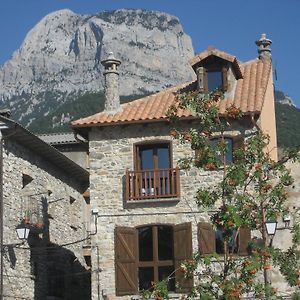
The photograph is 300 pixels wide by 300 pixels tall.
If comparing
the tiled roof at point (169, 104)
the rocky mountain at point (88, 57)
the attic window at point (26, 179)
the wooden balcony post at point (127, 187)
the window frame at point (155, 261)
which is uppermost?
the rocky mountain at point (88, 57)

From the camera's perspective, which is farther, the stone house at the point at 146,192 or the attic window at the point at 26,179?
the attic window at the point at 26,179

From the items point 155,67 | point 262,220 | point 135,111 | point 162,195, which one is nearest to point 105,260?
point 162,195

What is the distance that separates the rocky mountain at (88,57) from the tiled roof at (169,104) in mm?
75869

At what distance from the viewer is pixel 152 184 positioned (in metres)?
25.1

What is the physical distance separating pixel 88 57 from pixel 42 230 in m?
110

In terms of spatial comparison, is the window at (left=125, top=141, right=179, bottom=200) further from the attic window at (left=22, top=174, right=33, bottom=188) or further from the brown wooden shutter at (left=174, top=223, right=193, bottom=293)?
the attic window at (left=22, top=174, right=33, bottom=188)

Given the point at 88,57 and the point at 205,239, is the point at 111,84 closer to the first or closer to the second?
the point at 205,239

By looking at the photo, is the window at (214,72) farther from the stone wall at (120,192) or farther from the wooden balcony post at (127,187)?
the wooden balcony post at (127,187)

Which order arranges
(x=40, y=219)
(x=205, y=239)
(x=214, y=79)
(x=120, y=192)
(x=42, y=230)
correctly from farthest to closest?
(x=40, y=219), (x=42, y=230), (x=214, y=79), (x=120, y=192), (x=205, y=239)

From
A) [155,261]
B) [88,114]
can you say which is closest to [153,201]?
[155,261]

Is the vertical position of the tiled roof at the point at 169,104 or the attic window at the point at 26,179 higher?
the tiled roof at the point at 169,104

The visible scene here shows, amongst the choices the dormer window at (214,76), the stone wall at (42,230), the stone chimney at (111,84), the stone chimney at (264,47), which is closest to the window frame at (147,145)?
the stone chimney at (111,84)

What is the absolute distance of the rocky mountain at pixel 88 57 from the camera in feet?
384

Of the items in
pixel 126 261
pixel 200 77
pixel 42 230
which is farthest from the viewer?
pixel 42 230
